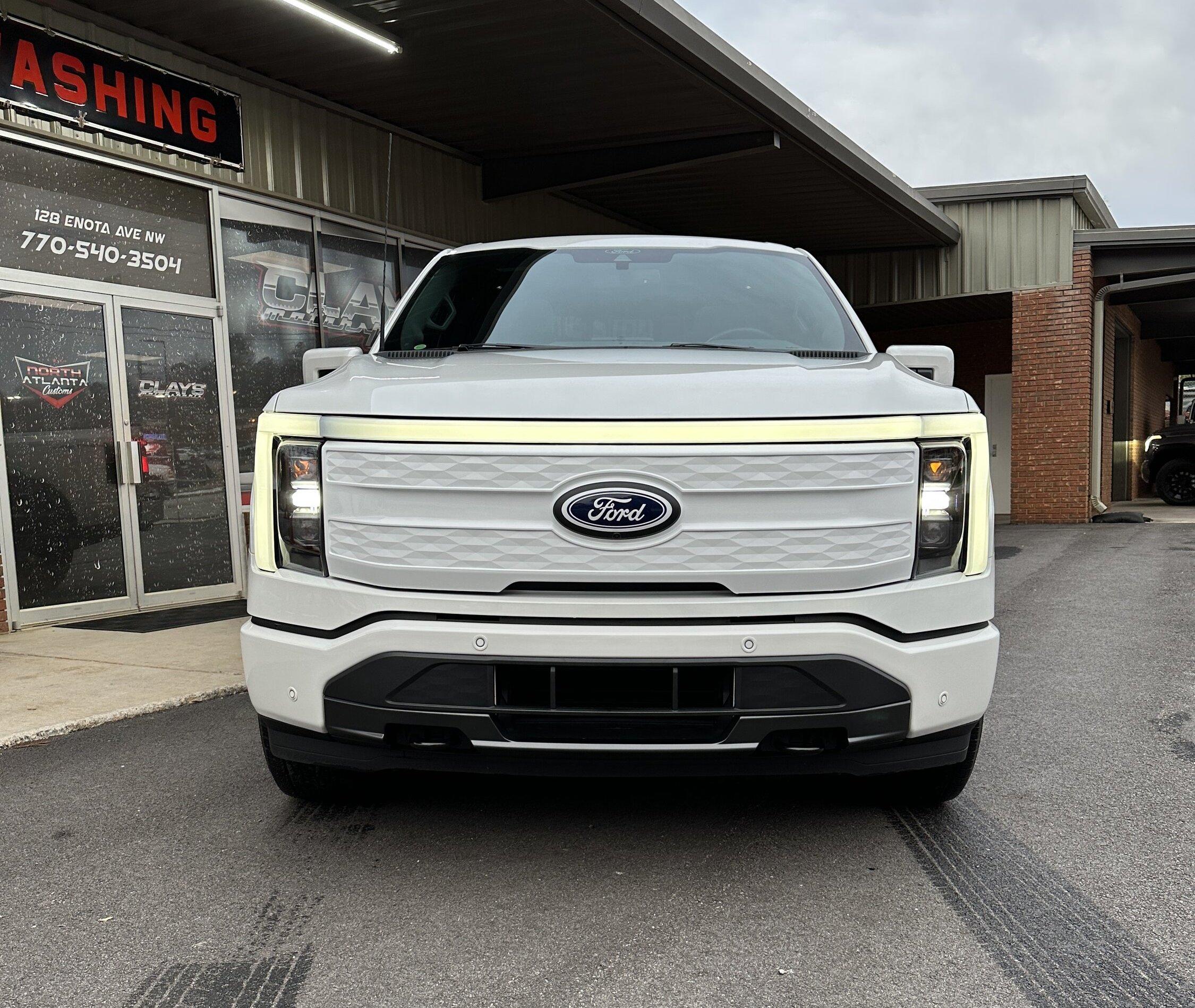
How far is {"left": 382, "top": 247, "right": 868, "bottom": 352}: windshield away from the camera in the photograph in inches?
144

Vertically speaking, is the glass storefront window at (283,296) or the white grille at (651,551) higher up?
the glass storefront window at (283,296)

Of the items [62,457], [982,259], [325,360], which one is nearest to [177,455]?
[62,457]

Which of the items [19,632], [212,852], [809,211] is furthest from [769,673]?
[809,211]

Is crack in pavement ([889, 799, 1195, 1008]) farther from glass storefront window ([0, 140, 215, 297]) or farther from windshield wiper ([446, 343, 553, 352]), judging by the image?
glass storefront window ([0, 140, 215, 297])

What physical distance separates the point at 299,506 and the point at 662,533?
955 millimetres

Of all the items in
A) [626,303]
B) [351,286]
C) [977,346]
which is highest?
[351,286]

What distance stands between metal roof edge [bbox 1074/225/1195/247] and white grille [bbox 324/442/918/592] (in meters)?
13.7

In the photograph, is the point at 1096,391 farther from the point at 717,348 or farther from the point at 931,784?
the point at 931,784

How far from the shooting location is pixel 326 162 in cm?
954

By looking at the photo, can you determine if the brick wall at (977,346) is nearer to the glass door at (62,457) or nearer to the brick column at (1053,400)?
the brick column at (1053,400)

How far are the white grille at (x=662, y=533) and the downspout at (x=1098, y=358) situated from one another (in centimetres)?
1363

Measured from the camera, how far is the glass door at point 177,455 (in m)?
7.90

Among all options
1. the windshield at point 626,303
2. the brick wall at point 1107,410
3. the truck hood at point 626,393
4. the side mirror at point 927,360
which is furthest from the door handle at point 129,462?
the brick wall at point 1107,410

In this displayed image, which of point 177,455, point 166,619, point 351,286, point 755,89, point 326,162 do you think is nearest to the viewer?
point 166,619
